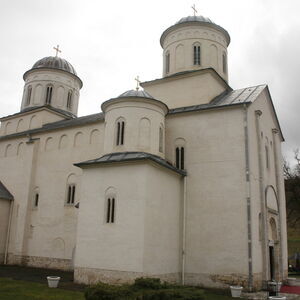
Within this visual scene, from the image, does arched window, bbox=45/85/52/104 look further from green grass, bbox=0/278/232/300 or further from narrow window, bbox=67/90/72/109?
green grass, bbox=0/278/232/300

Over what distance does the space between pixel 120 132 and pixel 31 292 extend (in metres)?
8.72

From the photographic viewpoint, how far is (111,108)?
19.1 metres

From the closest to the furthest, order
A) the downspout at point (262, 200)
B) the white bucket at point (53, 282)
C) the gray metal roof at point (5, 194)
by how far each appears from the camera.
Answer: the white bucket at point (53, 282)
the downspout at point (262, 200)
the gray metal roof at point (5, 194)

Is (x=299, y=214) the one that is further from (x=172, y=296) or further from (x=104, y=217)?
(x=172, y=296)

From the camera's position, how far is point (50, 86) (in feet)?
96.6

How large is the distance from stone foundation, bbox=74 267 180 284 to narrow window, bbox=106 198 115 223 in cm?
226

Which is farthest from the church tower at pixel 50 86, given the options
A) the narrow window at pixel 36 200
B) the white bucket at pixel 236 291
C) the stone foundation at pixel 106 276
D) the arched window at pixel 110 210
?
the white bucket at pixel 236 291

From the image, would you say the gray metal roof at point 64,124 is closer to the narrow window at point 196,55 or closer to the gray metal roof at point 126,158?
the gray metal roof at point 126,158

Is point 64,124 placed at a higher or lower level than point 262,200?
higher

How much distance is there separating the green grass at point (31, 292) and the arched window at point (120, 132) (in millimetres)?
7650

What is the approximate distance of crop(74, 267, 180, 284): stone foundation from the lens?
15.0 metres

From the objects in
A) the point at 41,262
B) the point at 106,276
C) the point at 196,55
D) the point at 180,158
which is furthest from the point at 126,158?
the point at 41,262

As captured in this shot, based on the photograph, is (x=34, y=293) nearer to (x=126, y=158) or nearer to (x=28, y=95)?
(x=126, y=158)

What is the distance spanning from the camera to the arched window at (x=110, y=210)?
53.1ft
